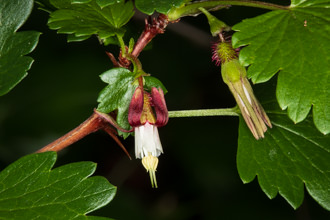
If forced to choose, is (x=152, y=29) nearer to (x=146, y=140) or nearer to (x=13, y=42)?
(x=146, y=140)

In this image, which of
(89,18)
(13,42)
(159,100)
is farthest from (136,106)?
(13,42)

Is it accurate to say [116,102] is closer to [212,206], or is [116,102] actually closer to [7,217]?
[7,217]

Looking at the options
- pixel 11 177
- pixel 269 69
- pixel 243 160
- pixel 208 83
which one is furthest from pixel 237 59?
pixel 208 83

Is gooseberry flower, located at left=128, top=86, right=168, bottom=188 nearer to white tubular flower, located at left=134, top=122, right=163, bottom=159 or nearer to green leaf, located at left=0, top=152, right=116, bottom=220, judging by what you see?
white tubular flower, located at left=134, top=122, right=163, bottom=159

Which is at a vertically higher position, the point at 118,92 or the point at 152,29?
the point at 152,29

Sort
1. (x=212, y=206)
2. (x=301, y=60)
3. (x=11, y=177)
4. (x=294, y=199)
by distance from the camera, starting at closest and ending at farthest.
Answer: (x=301, y=60) < (x=11, y=177) < (x=294, y=199) < (x=212, y=206)

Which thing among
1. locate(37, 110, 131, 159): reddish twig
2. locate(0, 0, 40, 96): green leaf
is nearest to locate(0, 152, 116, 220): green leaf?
locate(37, 110, 131, 159): reddish twig

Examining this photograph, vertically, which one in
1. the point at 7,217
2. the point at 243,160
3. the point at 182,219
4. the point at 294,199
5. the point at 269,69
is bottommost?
the point at 182,219
